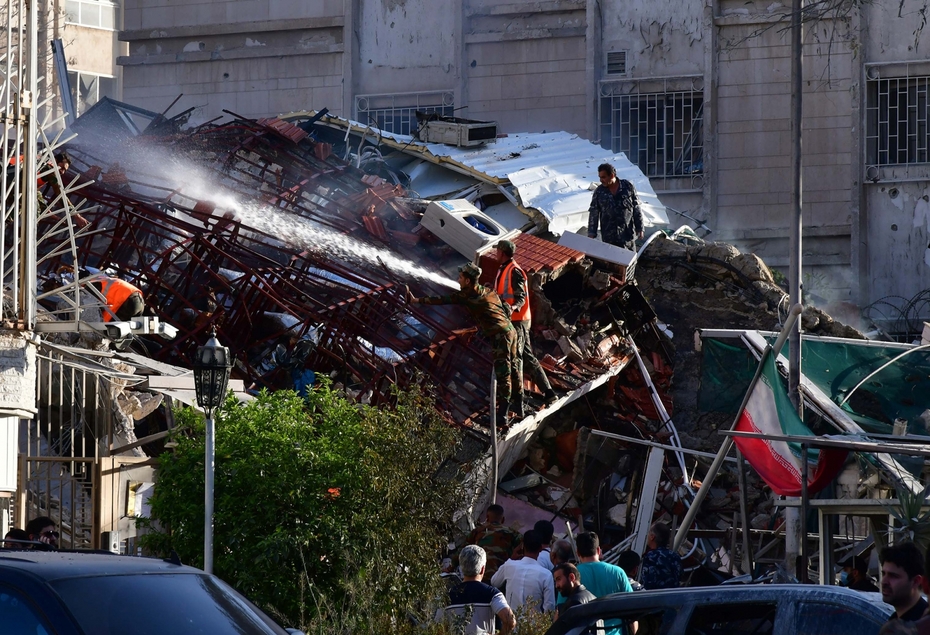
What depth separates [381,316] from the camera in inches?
572

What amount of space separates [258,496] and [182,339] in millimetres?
4647

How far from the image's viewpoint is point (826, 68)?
25172mm

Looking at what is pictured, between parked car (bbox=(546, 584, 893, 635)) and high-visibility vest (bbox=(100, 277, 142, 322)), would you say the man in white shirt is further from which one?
high-visibility vest (bbox=(100, 277, 142, 322))

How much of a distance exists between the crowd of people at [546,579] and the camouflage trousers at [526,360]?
3714mm

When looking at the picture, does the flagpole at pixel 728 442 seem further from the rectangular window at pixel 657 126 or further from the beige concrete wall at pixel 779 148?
the rectangular window at pixel 657 126

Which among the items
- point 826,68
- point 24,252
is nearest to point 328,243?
point 24,252

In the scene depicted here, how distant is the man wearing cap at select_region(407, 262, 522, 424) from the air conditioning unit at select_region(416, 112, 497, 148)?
33.0 ft

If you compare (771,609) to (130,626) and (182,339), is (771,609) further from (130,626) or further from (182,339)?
(182,339)

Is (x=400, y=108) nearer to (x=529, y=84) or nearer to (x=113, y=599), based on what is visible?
(x=529, y=84)

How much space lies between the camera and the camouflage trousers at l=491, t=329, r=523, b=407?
520 inches

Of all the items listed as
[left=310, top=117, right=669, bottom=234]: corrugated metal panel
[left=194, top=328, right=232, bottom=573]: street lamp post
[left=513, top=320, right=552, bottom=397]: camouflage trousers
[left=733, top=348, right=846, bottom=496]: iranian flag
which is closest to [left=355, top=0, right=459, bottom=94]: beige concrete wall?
[left=310, top=117, right=669, bottom=234]: corrugated metal panel

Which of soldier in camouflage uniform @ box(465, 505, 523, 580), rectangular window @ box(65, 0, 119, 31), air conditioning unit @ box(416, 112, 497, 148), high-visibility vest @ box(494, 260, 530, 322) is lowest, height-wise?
soldier in camouflage uniform @ box(465, 505, 523, 580)

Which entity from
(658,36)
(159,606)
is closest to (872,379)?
(159,606)

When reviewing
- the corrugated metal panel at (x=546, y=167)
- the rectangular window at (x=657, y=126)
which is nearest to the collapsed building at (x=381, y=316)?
the corrugated metal panel at (x=546, y=167)
